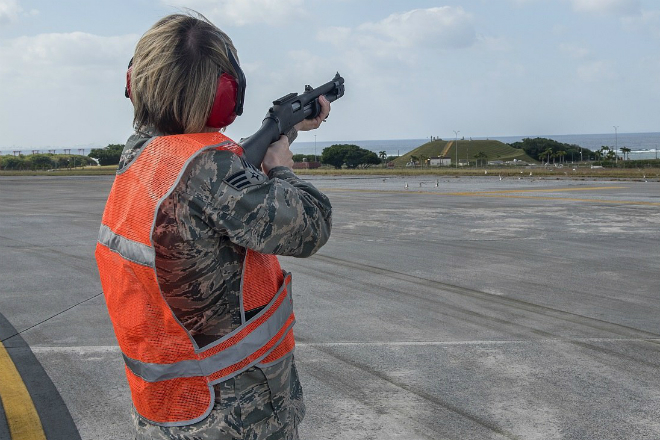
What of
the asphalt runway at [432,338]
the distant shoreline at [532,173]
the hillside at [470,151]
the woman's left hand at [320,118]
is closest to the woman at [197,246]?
the woman's left hand at [320,118]

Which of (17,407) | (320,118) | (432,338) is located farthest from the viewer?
(432,338)

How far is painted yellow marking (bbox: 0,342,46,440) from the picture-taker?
13.6 ft

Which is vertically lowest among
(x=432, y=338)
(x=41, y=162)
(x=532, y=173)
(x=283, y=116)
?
(x=432, y=338)

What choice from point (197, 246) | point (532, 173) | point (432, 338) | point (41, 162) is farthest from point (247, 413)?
point (41, 162)

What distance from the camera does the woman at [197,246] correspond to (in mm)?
1789

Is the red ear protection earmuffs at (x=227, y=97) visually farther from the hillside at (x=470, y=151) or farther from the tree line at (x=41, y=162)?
the hillside at (x=470, y=151)

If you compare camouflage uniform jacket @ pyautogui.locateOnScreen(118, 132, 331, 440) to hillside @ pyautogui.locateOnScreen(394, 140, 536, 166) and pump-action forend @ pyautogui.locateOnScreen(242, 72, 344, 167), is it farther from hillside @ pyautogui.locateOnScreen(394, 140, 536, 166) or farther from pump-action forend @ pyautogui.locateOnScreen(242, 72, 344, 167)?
hillside @ pyautogui.locateOnScreen(394, 140, 536, 166)

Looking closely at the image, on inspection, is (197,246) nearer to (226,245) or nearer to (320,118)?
(226,245)

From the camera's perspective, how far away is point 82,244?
41.2 feet

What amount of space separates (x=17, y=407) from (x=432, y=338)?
132 inches

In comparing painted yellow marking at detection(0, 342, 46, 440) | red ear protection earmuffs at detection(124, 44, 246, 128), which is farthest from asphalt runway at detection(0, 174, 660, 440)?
red ear protection earmuffs at detection(124, 44, 246, 128)

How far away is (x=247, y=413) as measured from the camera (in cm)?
189

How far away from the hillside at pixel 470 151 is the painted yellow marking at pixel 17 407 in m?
105

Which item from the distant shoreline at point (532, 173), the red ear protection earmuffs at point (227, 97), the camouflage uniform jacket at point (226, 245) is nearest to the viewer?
the camouflage uniform jacket at point (226, 245)
